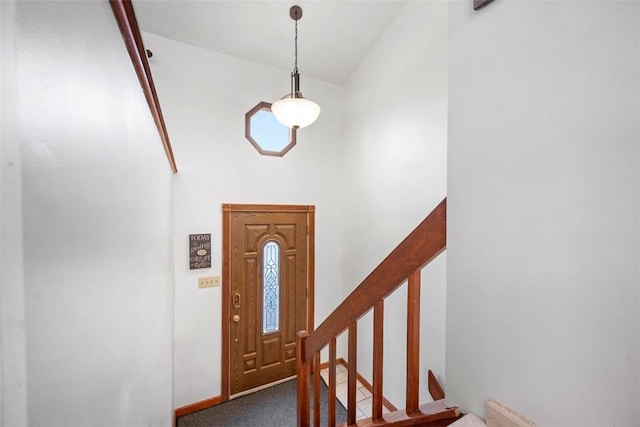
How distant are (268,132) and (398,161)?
1.44 metres

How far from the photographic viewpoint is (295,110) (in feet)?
6.36

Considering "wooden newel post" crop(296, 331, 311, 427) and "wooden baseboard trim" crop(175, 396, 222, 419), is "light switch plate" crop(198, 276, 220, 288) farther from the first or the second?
"wooden newel post" crop(296, 331, 311, 427)

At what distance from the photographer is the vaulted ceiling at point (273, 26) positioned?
2.19 m

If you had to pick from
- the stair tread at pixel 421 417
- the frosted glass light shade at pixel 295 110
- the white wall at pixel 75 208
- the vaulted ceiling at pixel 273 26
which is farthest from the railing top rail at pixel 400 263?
the vaulted ceiling at pixel 273 26

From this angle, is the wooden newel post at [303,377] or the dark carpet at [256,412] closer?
the wooden newel post at [303,377]

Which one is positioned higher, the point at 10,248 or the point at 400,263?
the point at 10,248

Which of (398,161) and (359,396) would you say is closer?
(398,161)

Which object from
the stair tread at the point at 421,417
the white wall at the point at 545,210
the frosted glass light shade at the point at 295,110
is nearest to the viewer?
the white wall at the point at 545,210

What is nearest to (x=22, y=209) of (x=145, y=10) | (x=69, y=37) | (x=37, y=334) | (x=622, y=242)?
(x=37, y=334)

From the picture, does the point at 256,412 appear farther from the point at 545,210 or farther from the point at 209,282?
the point at 545,210

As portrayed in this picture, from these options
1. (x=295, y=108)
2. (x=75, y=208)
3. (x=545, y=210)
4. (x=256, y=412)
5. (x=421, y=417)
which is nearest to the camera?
(x=75, y=208)

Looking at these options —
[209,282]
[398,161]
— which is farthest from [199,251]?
[398,161]

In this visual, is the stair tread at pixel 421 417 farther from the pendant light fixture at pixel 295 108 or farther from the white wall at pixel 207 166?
the white wall at pixel 207 166

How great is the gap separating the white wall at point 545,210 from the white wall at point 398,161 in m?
1.26
